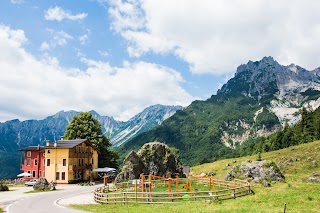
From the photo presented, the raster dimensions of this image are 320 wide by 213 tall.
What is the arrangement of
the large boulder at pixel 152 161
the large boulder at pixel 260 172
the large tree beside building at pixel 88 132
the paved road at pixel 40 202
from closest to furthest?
the paved road at pixel 40 202, the large boulder at pixel 260 172, the large boulder at pixel 152 161, the large tree beside building at pixel 88 132

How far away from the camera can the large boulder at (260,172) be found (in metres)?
49.5

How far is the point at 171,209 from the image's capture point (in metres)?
30.6

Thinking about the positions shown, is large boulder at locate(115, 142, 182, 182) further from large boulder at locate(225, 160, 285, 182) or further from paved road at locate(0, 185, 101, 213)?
paved road at locate(0, 185, 101, 213)

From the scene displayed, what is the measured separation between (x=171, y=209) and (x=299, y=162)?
195 ft

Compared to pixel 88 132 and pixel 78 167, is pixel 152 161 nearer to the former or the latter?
pixel 78 167

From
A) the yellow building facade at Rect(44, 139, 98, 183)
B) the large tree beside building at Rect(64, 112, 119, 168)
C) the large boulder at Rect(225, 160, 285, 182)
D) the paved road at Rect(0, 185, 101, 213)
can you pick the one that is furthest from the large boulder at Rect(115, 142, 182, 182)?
the large tree beside building at Rect(64, 112, 119, 168)

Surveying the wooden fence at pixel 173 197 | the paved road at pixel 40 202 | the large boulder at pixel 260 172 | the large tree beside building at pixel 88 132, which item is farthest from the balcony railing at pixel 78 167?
the large boulder at pixel 260 172

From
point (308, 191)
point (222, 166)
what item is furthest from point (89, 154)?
point (308, 191)

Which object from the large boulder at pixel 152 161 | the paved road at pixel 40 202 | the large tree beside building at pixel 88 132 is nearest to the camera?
the paved road at pixel 40 202

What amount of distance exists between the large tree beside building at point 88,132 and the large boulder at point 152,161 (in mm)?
27905

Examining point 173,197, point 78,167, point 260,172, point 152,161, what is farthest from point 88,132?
point 173,197

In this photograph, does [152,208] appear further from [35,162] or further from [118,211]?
[35,162]

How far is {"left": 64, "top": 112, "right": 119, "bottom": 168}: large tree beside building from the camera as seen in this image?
3649 inches

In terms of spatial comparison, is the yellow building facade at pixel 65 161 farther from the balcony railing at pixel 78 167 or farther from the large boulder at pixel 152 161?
the large boulder at pixel 152 161
